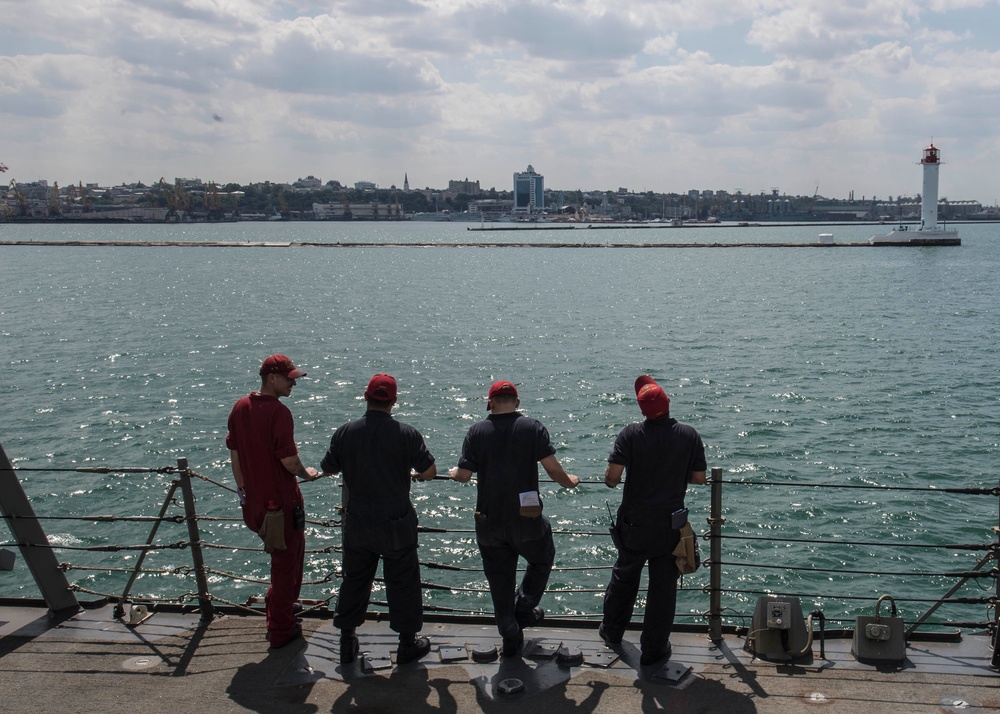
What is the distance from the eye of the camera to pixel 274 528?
18.0 feet

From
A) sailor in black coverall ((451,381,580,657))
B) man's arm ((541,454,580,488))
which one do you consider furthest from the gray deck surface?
man's arm ((541,454,580,488))

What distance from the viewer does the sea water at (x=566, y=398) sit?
1328 cm

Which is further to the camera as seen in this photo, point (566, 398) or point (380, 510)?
point (566, 398)

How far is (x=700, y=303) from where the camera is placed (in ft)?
184

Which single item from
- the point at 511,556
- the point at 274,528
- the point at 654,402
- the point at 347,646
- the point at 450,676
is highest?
the point at 654,402

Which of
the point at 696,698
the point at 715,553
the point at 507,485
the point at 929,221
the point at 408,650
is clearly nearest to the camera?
the point at 696,698

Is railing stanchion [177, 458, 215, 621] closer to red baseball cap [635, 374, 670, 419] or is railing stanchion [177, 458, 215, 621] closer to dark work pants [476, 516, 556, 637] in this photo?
dark work pants [476, 516, 556, 637]

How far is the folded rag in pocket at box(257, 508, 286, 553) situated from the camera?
215 inches

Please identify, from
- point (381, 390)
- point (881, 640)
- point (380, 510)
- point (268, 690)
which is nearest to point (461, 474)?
point (380, 510)

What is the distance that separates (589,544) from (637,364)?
18.5 metres

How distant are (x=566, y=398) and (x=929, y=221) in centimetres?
10459

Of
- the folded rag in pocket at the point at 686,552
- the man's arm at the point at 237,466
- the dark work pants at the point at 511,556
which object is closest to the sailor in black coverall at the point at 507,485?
the dark work pants at the point at 511,556

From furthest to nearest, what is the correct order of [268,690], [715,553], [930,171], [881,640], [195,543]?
[930,171] < [195,543] < [715,553] < [881,640] < [268,690]

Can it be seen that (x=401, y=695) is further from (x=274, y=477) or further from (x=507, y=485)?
(x=274, y=477)
